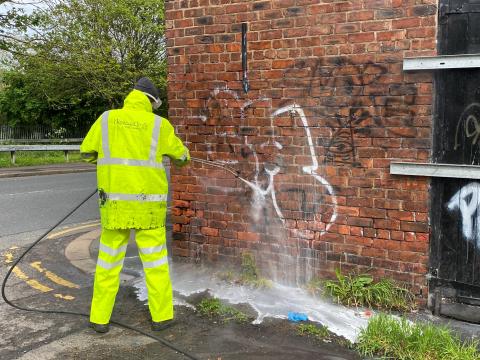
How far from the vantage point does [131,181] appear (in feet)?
12.3

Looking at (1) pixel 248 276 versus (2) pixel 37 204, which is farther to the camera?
(2) pixel 37 204

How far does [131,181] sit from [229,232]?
57.8 inches

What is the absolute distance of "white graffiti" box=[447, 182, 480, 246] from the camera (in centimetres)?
379

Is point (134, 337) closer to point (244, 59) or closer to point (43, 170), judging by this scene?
point (244, 59)

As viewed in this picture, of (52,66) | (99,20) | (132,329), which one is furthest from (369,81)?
(99,20)

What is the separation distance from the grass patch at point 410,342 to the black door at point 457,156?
52 centimetres

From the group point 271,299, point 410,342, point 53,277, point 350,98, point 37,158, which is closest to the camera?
point 410,342

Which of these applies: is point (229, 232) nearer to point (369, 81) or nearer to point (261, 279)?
point (261, 279)

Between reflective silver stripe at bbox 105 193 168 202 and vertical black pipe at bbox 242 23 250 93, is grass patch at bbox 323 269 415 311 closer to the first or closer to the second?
reflective silver stripe at bbox 105 193 168 202

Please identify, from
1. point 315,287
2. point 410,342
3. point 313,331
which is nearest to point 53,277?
point 315,287

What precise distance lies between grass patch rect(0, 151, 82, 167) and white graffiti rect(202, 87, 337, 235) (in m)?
15.7

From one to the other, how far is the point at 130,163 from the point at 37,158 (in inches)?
733

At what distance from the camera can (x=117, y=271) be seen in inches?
152

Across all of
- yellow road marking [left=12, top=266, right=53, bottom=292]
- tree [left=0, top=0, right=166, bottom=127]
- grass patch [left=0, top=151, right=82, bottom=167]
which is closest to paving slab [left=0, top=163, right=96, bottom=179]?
grass patch [left=0, top=151, right=82, bottom=167]
